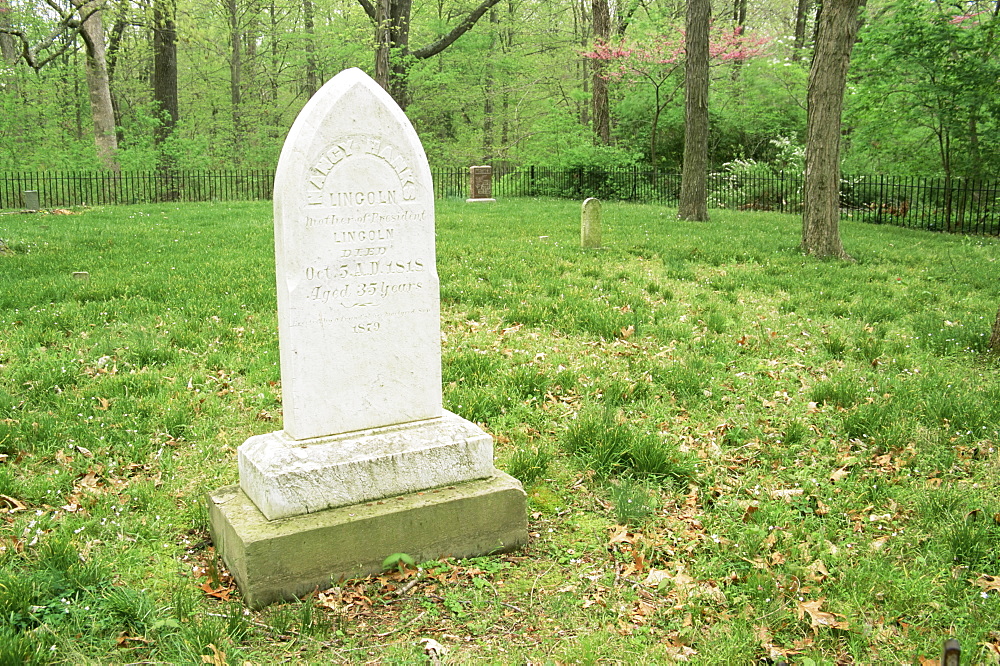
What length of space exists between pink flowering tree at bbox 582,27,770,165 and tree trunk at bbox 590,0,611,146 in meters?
0.26

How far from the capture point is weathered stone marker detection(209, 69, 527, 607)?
11.5ft

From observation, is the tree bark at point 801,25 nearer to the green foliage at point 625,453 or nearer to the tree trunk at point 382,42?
the tree trunk at point 382,42

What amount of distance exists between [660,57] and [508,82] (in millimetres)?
11336

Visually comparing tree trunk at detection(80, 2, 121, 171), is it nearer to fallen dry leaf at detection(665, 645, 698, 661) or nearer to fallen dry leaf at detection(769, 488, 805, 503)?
fallen dry leaf at detection(769, 488, 805, 503)

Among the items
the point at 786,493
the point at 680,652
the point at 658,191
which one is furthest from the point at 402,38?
the point at 680,652

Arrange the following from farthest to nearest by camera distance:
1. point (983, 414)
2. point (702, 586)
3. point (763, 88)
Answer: point (763, 88) < point (983, 414) < point (702, 586)

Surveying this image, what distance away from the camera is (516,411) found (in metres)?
5.42

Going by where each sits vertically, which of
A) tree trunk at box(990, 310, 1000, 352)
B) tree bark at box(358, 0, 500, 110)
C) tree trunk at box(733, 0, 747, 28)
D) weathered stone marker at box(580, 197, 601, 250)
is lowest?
tree trunk at box(990, 310, 1000, 352)

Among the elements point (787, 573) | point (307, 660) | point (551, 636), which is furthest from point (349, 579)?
point (787, 573)

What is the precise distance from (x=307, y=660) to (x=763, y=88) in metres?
25.0

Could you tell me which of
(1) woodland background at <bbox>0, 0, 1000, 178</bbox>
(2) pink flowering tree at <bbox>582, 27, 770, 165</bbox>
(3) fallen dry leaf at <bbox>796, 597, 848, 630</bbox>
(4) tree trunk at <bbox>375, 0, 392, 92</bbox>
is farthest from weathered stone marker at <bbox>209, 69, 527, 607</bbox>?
(2) pink flowering tree at <bbox>582, 27, 770, 165</bbox>

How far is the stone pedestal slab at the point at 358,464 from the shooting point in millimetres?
3531

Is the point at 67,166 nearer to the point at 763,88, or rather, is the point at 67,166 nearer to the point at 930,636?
the point at 763,88

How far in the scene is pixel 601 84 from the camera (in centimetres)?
2508
